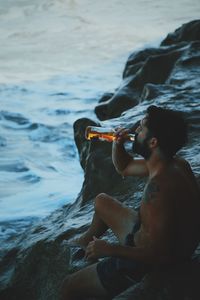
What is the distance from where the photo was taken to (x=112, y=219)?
3.82 m

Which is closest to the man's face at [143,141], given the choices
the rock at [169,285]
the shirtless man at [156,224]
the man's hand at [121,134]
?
the shirtless man at [156,224]

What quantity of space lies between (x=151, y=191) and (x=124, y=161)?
80 cm

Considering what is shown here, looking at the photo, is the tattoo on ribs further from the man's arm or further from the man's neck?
the man's arm

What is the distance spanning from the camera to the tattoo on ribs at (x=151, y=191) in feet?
10.3

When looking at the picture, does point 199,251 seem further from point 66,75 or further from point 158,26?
point 158,26

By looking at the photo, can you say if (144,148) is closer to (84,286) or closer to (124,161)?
(124,161)

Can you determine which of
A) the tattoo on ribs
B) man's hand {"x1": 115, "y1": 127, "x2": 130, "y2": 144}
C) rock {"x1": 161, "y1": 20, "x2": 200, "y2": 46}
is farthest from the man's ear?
rock {"x1": 161, "y1": 20, "x2": 200, "y2": 46}

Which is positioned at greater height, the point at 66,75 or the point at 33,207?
the point at 33,207

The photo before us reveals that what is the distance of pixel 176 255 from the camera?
3246 millimetres

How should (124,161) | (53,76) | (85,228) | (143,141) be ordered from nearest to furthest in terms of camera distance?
(143,141)
(124,161)
(85,228)
(53,76)

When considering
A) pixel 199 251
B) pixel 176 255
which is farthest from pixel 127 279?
pixel 199 251

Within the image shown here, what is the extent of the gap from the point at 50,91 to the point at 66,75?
3652 millimetres

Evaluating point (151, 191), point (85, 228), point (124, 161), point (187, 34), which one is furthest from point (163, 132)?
point (187, 34)

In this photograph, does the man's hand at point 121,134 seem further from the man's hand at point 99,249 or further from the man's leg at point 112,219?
the man's hand at point 99,249
